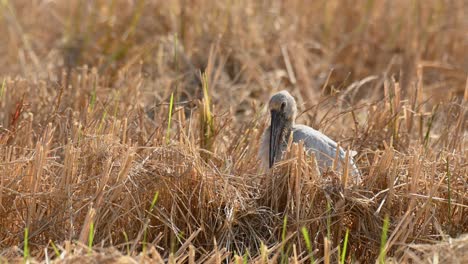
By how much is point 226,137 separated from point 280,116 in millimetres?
330

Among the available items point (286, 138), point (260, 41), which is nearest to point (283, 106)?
point (286, 138)

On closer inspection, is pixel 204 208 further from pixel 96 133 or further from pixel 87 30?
pixel 87 30

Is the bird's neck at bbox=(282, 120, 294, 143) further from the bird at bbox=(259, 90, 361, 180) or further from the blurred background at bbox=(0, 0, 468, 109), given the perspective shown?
the blurred background at bbox=(0, 0, 468, 109)

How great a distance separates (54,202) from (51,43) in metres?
4.16

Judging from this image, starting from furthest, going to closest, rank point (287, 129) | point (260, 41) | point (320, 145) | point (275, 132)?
point (260, 41)
point (287, 129)
point (275, 132)
point (320, 145)

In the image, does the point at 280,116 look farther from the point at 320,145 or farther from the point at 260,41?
the point at 260,41

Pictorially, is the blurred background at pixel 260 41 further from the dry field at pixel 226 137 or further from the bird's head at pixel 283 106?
the bird's head at pixel 283 106

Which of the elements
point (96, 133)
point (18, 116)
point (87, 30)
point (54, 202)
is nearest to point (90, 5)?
point (87, 30)

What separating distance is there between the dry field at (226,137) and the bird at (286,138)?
0.35ft

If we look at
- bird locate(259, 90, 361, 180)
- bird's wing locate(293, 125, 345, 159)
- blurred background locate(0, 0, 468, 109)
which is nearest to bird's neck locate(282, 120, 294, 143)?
bird locate(259, 90, 361, 180)

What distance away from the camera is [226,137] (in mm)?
5324

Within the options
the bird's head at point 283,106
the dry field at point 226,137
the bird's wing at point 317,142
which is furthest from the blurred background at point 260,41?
the bird's wing at point 317,142

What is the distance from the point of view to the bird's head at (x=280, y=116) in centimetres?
513

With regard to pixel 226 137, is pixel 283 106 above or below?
above
